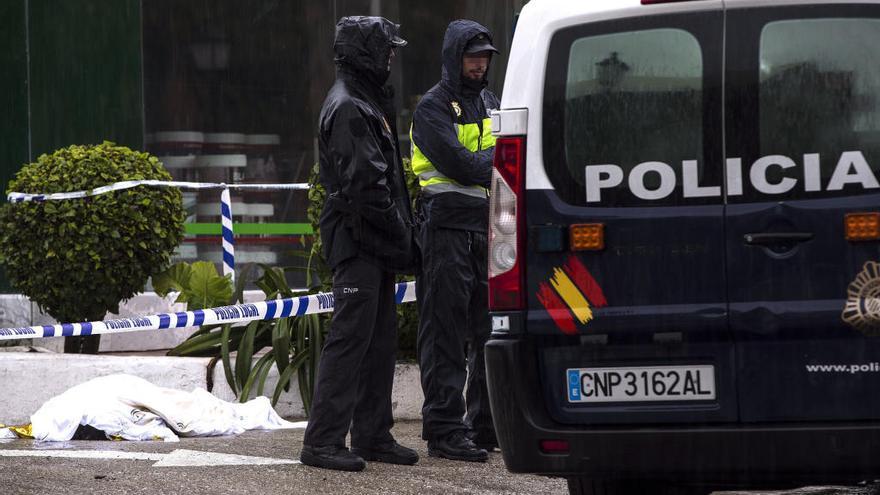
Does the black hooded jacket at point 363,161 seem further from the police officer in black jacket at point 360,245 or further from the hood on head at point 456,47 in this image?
the hood on head at point 456,47

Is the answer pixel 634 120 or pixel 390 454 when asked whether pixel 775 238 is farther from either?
pixel 390 454

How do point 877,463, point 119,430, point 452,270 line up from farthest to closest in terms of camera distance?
point 119,430, point 452,270, point 877,463

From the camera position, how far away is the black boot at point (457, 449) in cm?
738

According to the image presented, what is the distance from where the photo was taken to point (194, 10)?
45.1 feet

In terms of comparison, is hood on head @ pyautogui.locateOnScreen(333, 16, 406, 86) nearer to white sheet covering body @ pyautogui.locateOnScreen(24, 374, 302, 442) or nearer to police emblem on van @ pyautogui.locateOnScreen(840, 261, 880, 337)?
white sheet covering body @ pyautogui.locateOnScreen(24, 374, 302, 442)

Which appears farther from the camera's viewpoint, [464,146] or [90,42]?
[90,42]

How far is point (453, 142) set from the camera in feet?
24.4

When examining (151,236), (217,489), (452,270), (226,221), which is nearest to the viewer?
(217,489)

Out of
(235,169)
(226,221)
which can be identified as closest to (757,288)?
(226,221)

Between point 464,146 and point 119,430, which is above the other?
point 464,146

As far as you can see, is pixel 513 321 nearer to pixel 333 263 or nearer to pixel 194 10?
pixel 333 263

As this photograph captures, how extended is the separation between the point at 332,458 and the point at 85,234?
12.6 feet

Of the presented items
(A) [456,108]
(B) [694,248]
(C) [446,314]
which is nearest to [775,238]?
(B) [694,248]

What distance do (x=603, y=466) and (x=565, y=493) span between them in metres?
1.82
